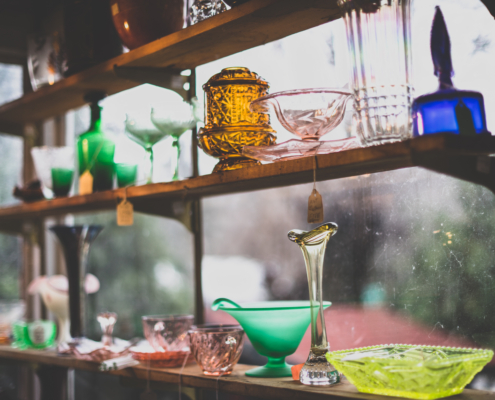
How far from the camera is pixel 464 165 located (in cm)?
96

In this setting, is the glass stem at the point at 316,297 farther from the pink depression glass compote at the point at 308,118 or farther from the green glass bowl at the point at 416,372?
the pink depression glass compote at the point at 308,118

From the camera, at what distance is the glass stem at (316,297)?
1123 millimetres

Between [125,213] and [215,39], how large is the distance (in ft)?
1.72

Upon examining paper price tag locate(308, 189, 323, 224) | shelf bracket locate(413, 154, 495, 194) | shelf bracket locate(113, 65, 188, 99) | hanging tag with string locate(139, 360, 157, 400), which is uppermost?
shelf bracket locate(113, 65, 188, 99)

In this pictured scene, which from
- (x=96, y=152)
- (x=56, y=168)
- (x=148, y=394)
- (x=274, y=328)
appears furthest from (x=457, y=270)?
(x=56, y=168)

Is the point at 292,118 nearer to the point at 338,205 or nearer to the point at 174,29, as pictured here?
the point at 338,205

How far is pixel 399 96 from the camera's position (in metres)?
1.01

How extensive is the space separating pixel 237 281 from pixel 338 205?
0.61m

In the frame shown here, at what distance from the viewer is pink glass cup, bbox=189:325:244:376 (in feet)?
4.11

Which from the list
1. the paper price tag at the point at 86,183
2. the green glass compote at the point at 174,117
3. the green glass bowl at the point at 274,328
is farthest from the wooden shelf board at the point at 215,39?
the green glass bowl at the point at 274,328

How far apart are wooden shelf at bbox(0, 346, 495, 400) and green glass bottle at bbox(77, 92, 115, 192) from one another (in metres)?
0.54

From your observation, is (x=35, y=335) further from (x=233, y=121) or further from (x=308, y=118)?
(x=308, y=118)

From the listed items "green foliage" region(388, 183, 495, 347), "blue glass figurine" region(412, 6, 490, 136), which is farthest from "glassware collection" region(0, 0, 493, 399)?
"green foliage" region(388, 183, 495, 347)

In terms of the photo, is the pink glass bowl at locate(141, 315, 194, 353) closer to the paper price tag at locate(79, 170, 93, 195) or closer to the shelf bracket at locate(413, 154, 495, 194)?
the paper price tag at locate(79, 170, 93, 195)
